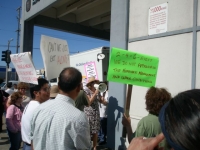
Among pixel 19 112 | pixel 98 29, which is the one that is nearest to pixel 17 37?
pixel 98 29

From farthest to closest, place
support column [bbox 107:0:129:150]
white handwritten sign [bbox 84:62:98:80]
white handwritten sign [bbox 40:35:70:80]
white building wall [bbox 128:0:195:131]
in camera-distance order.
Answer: white handwritten sign [bbox 84:62:98:80] → white handwritten sign [bbox 40:35:70:80] → support column [bbox 107:0:129:150] → white building wall [bbox 128:0:195:131]

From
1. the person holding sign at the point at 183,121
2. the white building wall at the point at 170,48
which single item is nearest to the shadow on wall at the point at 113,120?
the white building wall at the point at 170,48

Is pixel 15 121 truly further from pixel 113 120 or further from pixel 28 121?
pixel 113 120

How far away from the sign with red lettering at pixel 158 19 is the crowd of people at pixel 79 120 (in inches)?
54.0

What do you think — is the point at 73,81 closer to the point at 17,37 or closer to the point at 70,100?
the point at 70,100

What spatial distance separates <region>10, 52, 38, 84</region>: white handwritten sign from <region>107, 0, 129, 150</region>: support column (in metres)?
1.61

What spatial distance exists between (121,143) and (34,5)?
582 cm

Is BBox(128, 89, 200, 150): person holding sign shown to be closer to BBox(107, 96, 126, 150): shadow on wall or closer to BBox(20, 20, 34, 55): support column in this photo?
BBox(107, 96, 126, 150): shadow on wall

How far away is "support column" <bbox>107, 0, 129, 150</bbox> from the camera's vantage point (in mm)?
3891

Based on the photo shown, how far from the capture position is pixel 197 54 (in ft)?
9.27

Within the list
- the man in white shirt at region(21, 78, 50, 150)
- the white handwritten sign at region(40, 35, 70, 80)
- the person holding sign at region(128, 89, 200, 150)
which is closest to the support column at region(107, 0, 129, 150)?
the white handwritten sign at region(40, 35, 70, 80)

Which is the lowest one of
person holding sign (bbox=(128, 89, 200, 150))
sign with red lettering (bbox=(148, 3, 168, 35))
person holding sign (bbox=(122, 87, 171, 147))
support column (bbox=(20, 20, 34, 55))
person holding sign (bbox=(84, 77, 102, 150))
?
person holding sign (bbox=(84, 77, 102, 150))

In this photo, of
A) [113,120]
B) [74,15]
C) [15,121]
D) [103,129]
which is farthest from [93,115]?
[74,15]

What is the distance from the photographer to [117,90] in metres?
4.02
